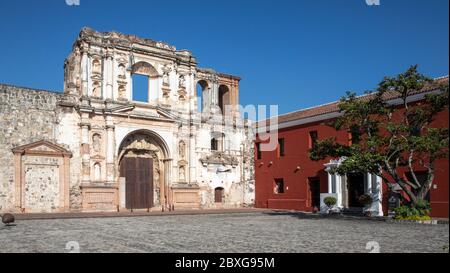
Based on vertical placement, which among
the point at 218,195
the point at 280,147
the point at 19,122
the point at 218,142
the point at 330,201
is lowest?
the point at 218,195

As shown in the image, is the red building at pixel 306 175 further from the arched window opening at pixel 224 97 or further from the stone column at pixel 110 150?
the stone column at pixel 110 150

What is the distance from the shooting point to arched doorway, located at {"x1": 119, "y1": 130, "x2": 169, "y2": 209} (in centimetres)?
2975

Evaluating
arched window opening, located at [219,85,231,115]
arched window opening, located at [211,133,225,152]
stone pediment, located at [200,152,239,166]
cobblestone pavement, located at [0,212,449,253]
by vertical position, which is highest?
arched window opening, located at [219,85,231,115]

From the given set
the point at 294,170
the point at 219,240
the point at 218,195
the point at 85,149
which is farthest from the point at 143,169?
the point at 219,240

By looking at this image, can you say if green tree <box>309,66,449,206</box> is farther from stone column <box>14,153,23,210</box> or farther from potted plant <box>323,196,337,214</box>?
stone column <box>14,153,23,210</box>

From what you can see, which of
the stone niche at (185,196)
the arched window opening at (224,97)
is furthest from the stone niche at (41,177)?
the arched window opening at (224,97)

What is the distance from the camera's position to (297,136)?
30.1m

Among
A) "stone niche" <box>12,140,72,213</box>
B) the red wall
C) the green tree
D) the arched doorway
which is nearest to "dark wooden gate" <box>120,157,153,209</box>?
the arched doorway

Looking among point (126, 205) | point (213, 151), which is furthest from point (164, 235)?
point (213, 151)

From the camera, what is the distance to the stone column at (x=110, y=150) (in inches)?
1112

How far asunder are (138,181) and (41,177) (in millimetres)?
6346

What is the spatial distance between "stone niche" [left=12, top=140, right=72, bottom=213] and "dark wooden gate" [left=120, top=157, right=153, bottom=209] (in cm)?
401

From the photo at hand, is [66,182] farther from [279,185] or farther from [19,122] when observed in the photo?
[279,185]

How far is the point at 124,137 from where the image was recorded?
29.2m
